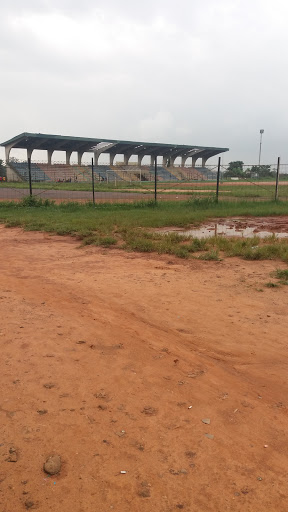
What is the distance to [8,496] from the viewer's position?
1.86 m

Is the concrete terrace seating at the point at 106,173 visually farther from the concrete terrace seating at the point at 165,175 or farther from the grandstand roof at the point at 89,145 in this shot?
the concrete terrace seating at the point at 165,175

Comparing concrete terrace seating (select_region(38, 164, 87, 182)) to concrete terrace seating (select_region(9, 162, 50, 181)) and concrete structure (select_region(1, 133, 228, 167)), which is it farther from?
concrete structure (select_region(1, 133, 228, 167))

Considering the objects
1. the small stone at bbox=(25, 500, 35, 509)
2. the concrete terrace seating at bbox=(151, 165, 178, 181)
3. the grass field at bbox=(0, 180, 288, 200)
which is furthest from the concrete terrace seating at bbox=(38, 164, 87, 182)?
the small stone at bbox=(25, 500, 35, 509)

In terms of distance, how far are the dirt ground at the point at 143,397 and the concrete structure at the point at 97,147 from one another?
4481 centimetres

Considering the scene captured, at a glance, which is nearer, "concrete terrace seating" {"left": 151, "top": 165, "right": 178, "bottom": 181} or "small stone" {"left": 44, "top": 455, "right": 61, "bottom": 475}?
Result: "small stone" {"left": 44, "top": 455, "right": 61, "bottom": 475}

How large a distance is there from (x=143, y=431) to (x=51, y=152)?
207 ft

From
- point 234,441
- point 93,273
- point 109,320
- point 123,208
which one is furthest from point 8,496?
point 123,208

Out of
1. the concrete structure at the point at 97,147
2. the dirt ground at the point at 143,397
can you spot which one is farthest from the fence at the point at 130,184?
the dirt ground at the point at 143,397

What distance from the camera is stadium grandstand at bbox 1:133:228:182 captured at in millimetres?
47150

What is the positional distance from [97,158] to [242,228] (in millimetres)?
55711

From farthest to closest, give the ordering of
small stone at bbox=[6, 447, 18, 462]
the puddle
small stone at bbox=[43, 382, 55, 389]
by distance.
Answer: the puddle → small stone at bbox=[43, 382, 55, 389] → small stone at bbox=[6, 447, 18, 462]

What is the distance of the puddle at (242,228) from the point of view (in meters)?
9.86

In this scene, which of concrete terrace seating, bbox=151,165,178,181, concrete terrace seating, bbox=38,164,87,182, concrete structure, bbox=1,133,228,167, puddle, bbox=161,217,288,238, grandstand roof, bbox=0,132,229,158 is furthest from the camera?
concrete terrace seating, bbox=151,165,178,181

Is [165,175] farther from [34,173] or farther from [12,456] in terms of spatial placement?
[12,456]
